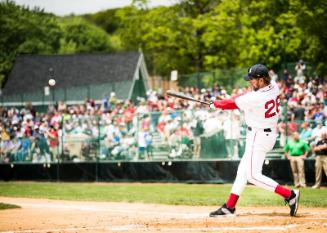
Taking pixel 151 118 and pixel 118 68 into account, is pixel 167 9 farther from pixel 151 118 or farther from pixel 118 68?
pixel 151 118

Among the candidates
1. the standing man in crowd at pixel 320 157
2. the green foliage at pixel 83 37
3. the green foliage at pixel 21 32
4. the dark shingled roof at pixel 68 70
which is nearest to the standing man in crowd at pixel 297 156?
the standing man in crowd at pixel 320 157

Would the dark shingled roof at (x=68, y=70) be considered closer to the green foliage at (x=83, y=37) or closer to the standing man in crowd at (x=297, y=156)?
the green foliage at (x=83, y=37)

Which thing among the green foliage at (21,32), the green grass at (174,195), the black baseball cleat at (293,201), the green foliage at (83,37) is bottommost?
the green grass at (174,195)

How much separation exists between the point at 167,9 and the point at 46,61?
1299 centimetres

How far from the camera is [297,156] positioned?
753 inches

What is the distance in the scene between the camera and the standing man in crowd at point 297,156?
18938 millimetres

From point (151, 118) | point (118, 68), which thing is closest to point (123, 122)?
point (151, 118)

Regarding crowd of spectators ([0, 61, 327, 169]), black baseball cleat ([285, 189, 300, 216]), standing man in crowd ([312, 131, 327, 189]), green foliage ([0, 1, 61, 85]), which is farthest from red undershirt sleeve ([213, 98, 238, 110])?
green foliage ([0, 1, 61, 85])

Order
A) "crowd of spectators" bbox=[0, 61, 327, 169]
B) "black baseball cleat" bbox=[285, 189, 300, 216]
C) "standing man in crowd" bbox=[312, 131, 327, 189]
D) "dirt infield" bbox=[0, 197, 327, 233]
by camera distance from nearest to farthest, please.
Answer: "dirt infield" bbox=[0, 197, 327, 233] < "black baseball cleat" bbox=[285, 189, 300, 216] < "standing man in crowd" bbox=[312, 131, 327, 189] < "crowd of spectators" bbox=[0, 61, 327, 169]

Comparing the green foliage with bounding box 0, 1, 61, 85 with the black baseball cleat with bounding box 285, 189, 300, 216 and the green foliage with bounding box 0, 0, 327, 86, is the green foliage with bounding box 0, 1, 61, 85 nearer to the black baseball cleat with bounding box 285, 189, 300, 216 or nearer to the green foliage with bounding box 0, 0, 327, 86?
the green foliage with bounding box 0, 0, 327, 86

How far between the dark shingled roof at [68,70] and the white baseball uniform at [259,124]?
39.2 metres

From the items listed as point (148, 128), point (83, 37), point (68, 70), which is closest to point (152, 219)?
point (148, 128)

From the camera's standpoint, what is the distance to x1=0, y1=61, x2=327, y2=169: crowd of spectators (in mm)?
20562

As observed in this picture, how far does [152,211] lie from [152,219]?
180 centimetres
